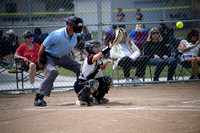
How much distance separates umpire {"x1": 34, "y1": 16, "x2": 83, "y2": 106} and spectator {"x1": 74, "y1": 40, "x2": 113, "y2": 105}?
57cm

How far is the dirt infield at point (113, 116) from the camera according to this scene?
408 centimetres

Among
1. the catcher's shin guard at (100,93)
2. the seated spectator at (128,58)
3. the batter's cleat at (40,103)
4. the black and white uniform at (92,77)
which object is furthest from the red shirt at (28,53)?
the catcher's shin guard at (100,93)

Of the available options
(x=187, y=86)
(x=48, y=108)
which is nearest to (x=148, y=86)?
(x=187, y=86)

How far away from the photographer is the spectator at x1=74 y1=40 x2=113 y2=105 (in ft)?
19.2

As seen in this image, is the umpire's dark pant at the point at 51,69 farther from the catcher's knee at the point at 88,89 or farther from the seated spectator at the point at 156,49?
the seated spectator at the point at 156,49

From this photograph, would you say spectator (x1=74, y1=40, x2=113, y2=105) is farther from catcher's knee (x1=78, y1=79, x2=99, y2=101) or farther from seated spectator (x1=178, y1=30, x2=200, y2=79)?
seated spectator (x1=178, y1=30, x2=200, y2=79)

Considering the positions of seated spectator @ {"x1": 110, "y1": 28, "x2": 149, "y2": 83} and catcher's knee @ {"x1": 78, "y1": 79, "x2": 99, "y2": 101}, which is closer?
catcher's knee @ {"x1": 78, "y1": 79, "x2": 99, "y2": 101}

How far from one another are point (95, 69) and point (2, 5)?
6179 mm

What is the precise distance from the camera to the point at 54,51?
647 cm

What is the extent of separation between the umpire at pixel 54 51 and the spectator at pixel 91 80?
567mm

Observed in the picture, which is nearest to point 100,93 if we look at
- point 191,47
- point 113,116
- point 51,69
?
point 51,69

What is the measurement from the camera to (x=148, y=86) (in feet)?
28.2

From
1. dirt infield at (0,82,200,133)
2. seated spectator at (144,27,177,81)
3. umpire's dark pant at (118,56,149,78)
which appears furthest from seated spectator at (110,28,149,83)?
dirt infield at (0,82,200,133)

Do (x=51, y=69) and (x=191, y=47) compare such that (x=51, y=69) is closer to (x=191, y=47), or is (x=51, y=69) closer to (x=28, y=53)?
(x=28, y=53)
